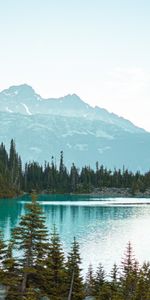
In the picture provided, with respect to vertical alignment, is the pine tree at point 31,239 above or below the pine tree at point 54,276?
above

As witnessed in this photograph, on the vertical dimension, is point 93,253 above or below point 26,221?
below

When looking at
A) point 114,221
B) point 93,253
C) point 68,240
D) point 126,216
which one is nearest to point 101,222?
point 114,221

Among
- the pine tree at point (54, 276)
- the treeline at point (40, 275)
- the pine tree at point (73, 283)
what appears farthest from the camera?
the pine tree at point (73, 283)

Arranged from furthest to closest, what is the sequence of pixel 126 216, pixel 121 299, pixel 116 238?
pixel 126 216 < pixel 116 238 < pixel 121 299

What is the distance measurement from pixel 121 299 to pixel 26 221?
7212mm

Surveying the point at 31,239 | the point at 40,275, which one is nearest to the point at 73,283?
the point at 40,275

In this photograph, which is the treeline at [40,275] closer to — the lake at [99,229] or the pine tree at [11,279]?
the pine tree at [11,279]

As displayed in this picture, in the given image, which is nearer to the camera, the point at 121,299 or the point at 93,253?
the point at 121,299

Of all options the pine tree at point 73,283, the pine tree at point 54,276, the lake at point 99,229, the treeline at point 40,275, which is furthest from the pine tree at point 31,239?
the lake at point 99,229

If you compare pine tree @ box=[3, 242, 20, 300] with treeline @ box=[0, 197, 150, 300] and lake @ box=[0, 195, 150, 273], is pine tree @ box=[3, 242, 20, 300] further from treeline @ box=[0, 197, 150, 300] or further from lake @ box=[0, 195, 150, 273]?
lake @ box=[0, 195, 150, 273]

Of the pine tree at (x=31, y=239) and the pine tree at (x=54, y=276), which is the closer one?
the pine tree at (x=31, y=239)

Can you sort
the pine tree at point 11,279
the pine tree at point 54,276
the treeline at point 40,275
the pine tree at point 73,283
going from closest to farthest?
the pine tree at point 11,279
the treeline at point 40,275
the pine tree at point 54,276
the pine tree at point 73,283

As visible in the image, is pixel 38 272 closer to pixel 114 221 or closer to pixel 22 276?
pixel 22 276

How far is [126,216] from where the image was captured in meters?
134
